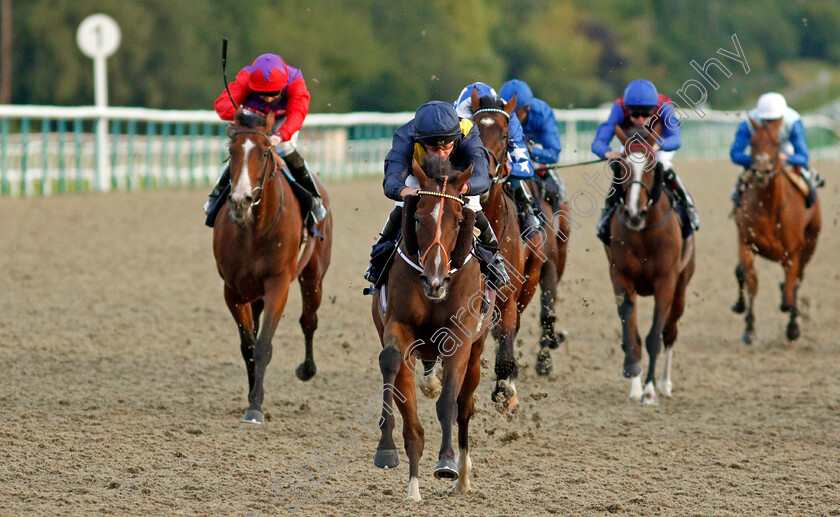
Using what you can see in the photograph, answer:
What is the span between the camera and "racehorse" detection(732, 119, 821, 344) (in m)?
9.95

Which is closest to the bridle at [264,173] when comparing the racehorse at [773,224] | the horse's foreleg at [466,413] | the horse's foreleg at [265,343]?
the horse's foreleg at [265,343]

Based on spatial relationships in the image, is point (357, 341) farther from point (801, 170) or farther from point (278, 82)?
point (801, 170)

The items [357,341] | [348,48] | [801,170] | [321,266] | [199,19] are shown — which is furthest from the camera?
[348,48]

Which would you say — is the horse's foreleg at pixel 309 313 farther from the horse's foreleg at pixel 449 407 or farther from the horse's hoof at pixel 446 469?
the horse's hoof at pixel 446 469

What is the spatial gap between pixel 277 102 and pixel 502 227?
185 centimetres

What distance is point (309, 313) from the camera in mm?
8117

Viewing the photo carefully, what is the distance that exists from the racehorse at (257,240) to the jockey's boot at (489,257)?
5.10 ft

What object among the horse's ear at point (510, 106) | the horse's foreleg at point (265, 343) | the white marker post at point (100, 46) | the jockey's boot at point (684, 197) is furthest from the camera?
the white marker post at point (100, 46)

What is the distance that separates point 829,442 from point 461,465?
246cm

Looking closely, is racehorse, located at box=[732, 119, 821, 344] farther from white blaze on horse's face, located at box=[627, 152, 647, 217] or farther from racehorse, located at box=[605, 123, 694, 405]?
white blaze on horse's face, located at box=[627, 152, 647, 217]

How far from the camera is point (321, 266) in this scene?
805cm

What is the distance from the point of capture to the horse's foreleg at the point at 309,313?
7.89 meters

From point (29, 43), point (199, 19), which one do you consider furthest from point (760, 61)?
point (29, 43)

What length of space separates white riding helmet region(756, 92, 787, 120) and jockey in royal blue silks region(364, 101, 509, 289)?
522cm
